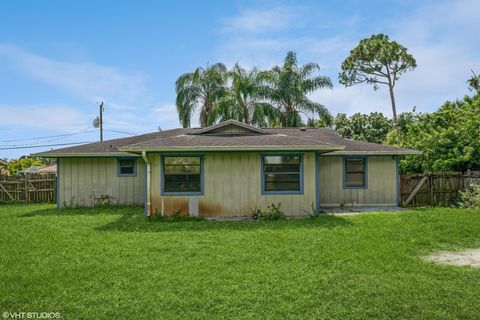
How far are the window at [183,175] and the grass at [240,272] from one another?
5.94 ft

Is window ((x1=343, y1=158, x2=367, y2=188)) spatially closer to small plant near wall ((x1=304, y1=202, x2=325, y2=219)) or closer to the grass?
small plant near wall ((x1=304, y1=202, x2=325, y2=219))

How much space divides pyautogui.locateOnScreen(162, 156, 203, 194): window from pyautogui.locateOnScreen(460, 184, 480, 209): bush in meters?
10.0

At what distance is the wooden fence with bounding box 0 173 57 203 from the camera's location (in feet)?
51.2

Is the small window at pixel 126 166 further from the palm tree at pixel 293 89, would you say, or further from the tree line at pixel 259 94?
the palm tree at pixel 293 89

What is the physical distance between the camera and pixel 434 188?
13156mm

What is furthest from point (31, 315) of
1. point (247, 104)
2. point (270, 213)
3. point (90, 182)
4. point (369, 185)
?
point (247, 104)

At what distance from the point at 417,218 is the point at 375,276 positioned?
18.9 feet

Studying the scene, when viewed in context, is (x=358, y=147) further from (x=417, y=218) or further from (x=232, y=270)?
(x=232, y=270)

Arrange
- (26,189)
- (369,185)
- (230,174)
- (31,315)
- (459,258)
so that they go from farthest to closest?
(26,189)
(369,185)
(230,174)
(459,258)
(31,315)

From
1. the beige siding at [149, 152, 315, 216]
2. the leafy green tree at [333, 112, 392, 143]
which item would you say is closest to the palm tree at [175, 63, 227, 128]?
the leafy green tree at [333, 112, 392, 143]

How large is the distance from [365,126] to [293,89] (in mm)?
10124

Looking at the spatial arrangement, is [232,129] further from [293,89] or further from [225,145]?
[293,89]

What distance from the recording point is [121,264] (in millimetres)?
5547

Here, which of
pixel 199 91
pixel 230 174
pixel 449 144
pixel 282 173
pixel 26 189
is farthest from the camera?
pixel 199 91
